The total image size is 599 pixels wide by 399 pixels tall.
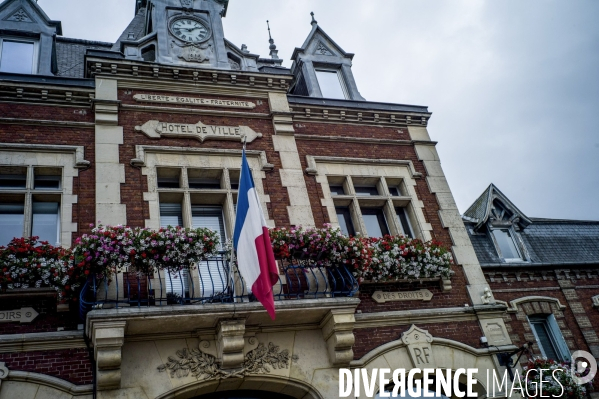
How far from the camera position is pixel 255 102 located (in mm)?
11617

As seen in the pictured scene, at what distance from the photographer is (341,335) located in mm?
8367

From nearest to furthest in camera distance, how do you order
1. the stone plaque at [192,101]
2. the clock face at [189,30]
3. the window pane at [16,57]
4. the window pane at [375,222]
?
the stone plaque at [192,101], the window pane at [16,57], the window pane at [375,222], the clock face at [189,30]

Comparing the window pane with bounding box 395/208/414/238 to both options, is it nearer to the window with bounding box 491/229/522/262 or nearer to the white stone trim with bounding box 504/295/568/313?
the white stone trim with bounding box 504/295/568/313

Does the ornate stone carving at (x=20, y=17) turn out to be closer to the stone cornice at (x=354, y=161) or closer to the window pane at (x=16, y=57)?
the window pane at (x=16, y=57)

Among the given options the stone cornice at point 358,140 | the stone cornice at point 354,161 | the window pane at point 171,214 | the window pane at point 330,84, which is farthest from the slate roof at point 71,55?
the stone cornice at point 354,161

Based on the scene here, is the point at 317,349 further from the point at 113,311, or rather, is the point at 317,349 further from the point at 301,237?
the point at 113,311

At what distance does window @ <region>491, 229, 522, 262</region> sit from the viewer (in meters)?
14.0

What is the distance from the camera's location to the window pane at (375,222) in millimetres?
11195

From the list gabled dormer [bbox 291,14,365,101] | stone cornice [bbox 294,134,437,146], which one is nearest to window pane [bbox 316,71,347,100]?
gabled dormer [bbox 291,14,365,101]

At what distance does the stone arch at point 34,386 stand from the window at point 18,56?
6591 millimetres

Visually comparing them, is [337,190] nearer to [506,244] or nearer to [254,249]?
[254,249]

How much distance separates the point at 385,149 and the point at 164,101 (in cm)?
517

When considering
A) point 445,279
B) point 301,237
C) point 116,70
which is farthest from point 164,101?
point 445,279

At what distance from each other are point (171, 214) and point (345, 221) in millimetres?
3658
